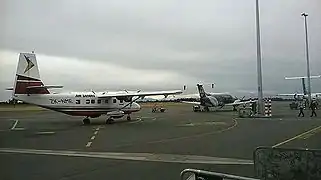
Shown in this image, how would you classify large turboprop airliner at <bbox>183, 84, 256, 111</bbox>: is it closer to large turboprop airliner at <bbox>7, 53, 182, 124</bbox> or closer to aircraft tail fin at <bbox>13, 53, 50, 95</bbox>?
large turboprop airliner at <bbox>7, 53, 182, 124</bbox>

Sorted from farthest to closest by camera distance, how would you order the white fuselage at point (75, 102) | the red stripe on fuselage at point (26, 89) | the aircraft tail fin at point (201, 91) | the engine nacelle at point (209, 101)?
the aircraft tail fin at point (201, 91)
the engine nacelle at point (209, 101)
the white fuselage at point (75, 102)
the red stripe on fuselage at point (26, 89)

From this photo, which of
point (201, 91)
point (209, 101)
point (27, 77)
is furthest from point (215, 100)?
point (27, 77)

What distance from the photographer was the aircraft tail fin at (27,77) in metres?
29.6

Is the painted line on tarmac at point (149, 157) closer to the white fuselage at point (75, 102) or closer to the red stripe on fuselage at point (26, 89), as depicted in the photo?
the white fuselage at point (75, 102)

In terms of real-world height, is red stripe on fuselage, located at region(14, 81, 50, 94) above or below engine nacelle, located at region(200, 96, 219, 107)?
above

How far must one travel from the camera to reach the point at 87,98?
3070cm

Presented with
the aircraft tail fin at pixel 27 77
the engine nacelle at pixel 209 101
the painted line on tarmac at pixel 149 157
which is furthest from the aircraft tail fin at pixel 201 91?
the painted line on tarmac at pixel 149 157

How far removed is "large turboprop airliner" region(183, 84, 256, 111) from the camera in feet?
181

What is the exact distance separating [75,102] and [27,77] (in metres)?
3.99

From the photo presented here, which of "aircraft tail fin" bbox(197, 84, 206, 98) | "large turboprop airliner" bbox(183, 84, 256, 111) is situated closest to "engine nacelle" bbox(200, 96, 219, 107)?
"large turboprop airliner" bbox(183, 84, 256, 111)

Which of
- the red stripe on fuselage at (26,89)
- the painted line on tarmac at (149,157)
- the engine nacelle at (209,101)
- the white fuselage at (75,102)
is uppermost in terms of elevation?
the red stripe on fuselage at (26,89)

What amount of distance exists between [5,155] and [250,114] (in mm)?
27484

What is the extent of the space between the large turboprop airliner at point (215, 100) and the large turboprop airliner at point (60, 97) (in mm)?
24373

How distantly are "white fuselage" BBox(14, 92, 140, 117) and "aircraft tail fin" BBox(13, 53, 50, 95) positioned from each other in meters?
0.40
